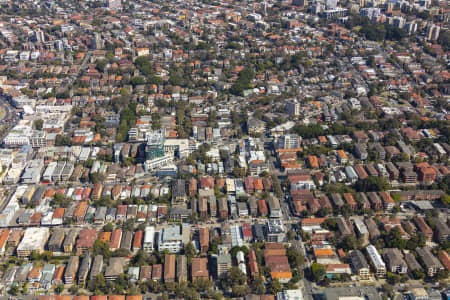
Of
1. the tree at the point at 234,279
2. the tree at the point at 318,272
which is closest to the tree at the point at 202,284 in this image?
the tree at the point at 234,279

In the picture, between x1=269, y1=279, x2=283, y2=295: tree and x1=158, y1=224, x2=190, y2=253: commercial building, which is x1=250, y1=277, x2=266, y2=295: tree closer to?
x1=269, y1=279, x2=283, y2=295: tree

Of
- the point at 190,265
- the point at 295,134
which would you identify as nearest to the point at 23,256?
the point at 190,265

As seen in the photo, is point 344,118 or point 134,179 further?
point 344,118

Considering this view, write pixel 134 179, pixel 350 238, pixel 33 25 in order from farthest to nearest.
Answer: pixel 33 25, pixel 134 179, pixel 350 238

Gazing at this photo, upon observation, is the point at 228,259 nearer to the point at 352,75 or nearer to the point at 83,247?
the point at 83,247

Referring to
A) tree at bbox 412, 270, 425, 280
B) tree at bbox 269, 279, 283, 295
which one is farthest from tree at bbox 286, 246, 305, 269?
tree at bbox 412, 270, 425, 280

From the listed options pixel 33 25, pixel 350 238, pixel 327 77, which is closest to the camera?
pixel 350 238

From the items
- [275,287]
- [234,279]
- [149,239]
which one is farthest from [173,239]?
[275,287]
